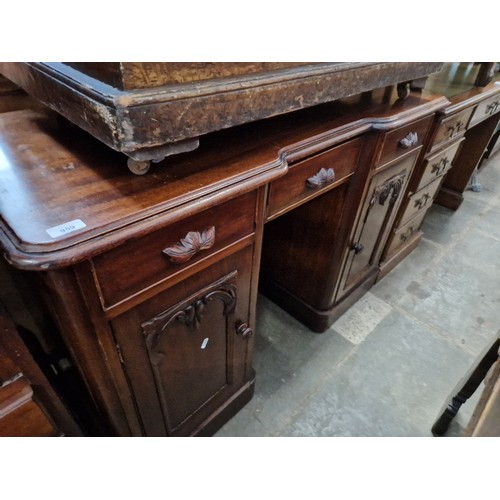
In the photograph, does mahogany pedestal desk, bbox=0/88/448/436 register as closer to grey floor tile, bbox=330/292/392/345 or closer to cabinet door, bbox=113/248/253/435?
cabinet door, bbox=113/248/253/435

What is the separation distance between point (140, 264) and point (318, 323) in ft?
3.54

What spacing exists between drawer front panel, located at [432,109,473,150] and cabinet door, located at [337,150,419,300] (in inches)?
6.1

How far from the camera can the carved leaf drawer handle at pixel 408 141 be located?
112cm

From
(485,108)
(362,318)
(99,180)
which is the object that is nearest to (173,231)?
(99,180)

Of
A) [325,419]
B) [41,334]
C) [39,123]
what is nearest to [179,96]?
[39,123]

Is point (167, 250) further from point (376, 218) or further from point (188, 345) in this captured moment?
point (376, 218)

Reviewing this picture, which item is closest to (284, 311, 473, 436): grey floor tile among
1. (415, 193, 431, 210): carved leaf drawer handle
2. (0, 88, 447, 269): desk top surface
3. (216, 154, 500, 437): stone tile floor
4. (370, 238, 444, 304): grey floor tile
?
(216, 154, 500, 437): stone tile floor

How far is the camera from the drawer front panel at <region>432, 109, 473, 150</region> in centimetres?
135

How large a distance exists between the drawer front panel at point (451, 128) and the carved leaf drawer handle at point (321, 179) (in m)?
0.70

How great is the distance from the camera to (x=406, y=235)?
178 cm

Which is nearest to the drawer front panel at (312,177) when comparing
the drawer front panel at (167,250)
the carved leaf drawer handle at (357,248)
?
the drawer front panel at (167,250)

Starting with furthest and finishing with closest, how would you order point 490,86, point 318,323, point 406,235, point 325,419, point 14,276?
point 406,235, point 490,86, point 318,323, point 325,419, point 14,276

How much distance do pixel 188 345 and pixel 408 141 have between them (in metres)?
0.96

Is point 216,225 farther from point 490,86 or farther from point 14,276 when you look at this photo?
point 490,86
